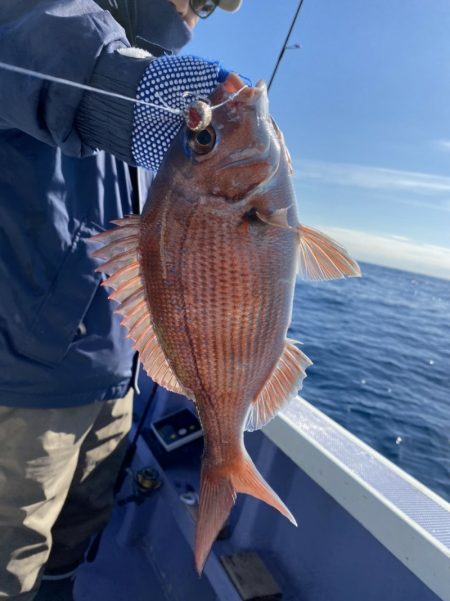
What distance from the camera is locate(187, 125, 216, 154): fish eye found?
1.13 metres

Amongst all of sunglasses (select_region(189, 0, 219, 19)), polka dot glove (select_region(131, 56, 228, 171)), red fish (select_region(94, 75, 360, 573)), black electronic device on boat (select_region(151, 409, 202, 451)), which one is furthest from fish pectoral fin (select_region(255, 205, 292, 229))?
black electronic device on boat (select_region(151, 409, 202, 451))

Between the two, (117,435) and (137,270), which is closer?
(137,270)

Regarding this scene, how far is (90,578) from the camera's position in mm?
2689

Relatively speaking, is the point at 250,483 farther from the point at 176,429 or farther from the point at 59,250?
the point at 176,429

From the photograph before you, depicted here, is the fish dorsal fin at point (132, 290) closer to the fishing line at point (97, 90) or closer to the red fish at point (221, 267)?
A: the red fish at point (221, 267)

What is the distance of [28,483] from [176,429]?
4.33 ft

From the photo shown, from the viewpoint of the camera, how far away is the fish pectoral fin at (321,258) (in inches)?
49.6

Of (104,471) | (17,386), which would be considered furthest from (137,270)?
(104,471)

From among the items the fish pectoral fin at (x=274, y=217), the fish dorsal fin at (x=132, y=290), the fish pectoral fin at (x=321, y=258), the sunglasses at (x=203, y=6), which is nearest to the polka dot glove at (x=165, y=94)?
the fish dorsal fin at (x=132, y=290)

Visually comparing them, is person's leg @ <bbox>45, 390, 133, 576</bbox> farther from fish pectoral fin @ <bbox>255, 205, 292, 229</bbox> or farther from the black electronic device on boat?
fish pectoral fin @ <bbox>255, 205, 292, 229</bbox>

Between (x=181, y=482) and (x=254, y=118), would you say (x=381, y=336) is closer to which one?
(x=181, y=482)

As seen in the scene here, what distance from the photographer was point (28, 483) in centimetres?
179

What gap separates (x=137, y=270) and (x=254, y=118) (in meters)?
0.51

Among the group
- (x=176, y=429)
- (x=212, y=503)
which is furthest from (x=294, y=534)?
(x=212, y=503)
